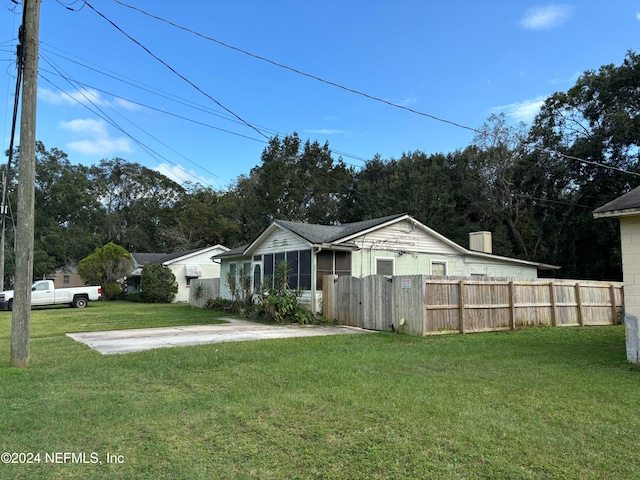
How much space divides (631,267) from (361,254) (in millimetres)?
9862

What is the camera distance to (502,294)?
13.4 metres

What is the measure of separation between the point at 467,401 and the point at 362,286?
852cm

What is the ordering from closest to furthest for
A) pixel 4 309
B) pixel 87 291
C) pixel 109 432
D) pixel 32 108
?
pixel 109 432
pixel 32 108
pixel 4 309
pixel 87 291

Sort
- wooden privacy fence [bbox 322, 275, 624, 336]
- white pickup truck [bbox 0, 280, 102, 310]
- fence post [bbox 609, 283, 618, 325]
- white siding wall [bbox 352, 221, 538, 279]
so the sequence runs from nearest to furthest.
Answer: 1. wooden privacy fence [bbox 322, 275, 624, 336]
2. fence post [bbox 609, 283, 618, 325]
3. white siding wall [bbox 352, 221, 538, 279]
4. white pickup truck [bbox 0, 280, 102, 310]

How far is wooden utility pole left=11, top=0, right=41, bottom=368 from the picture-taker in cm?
761

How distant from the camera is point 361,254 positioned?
17031 mm

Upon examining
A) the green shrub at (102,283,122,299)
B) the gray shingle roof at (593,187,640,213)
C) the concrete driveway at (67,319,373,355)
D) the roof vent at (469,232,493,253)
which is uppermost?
the roof vent at (469,232,493,253)

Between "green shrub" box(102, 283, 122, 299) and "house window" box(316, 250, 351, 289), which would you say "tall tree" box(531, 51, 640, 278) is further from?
"green shrub" box(102, 283, 122, 299)

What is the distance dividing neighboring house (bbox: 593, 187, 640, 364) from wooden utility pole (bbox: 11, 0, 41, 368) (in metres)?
9.97

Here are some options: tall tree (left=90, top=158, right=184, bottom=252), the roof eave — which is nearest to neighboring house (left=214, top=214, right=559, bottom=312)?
the roof eave

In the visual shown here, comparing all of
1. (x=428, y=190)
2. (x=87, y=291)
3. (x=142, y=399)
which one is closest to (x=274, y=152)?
(x=428, y=190)

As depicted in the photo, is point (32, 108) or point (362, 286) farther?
point (362, 286)

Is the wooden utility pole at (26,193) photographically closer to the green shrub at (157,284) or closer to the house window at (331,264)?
the house window at (331,264)

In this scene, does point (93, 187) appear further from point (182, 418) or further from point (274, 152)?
point (182, 418)
